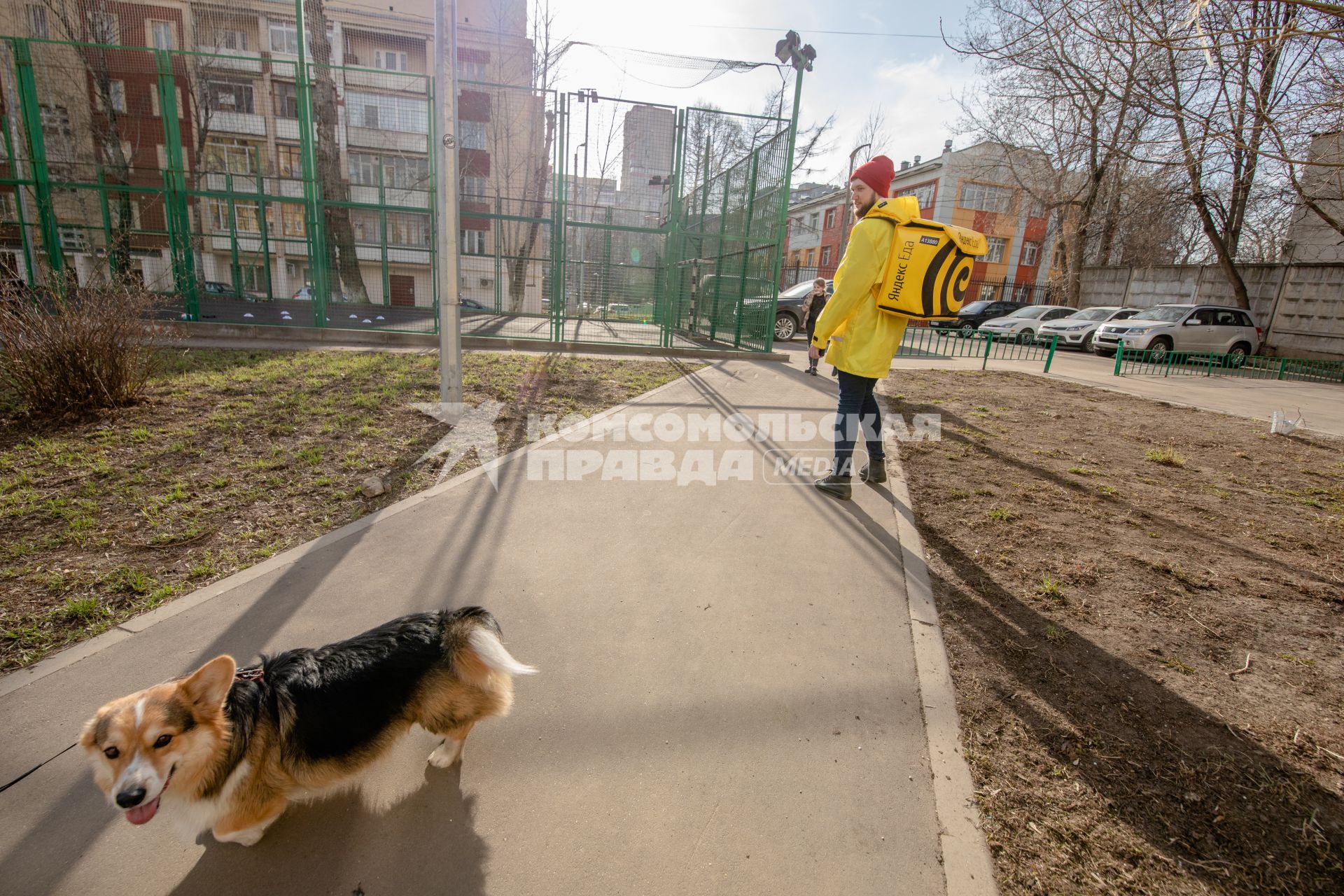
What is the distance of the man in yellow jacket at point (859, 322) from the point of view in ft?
14.2

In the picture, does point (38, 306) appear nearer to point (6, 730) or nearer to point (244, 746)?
point (6, 730)

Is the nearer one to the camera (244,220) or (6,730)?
(6,730)

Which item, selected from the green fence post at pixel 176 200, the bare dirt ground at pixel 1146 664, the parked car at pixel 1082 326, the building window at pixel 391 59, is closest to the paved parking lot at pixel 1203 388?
the parked car at pixel 1082 326

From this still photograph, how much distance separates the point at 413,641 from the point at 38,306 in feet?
19.9

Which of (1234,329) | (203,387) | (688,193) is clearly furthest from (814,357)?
(1234,329)

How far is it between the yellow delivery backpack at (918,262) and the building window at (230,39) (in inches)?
955

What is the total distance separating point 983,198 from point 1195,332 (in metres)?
28.4

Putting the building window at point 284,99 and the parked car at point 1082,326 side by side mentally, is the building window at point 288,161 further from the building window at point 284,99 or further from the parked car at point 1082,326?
the parked car at point 1082,326

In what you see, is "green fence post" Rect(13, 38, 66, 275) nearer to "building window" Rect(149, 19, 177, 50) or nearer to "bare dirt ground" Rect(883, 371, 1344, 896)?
"building window" Rect(149, 19, 177, 50)

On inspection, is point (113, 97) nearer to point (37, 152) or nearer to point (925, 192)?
point (37, 152)

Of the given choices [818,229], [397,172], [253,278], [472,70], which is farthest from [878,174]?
[818,229]

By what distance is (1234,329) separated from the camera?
1853cm

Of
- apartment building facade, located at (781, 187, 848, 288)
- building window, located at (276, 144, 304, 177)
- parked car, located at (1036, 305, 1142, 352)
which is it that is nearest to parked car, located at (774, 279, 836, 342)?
parked car, located at (1036, 305, 1142, 352)

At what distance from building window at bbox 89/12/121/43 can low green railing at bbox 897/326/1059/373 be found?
22609 mm
